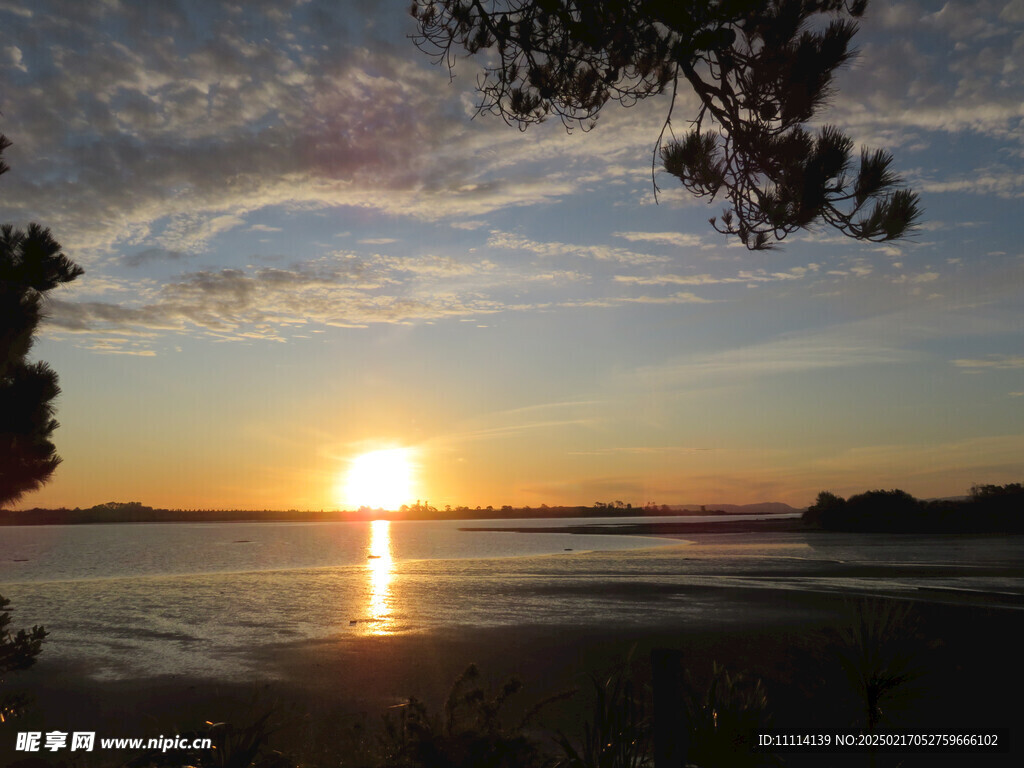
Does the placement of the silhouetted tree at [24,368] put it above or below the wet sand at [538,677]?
above

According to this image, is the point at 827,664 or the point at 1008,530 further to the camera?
the point at 1008,530

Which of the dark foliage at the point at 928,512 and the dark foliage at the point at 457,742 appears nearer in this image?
the dark foliage at the point at 457,742

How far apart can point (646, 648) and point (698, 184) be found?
9.60m

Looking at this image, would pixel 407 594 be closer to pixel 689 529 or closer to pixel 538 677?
pixel 538 677

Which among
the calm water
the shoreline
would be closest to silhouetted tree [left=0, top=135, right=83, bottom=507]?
the calm water

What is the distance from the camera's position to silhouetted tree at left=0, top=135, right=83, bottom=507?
8.92 m

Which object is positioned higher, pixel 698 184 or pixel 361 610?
pixel 698 184

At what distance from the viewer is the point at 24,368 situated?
963cm

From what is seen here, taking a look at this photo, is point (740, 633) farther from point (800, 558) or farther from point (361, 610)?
point (800, 558)

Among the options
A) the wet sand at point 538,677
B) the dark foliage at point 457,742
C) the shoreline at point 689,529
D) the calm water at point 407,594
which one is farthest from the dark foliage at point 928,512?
the dark foliage at point 457,742

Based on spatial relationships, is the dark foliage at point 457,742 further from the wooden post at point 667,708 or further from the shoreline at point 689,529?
the shoreline at point 689,529

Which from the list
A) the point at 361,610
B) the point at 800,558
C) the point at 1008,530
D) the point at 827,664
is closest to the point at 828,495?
the point at 1008,530

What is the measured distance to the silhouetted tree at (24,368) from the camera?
892 centimetres

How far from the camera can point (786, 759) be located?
7789 mm
